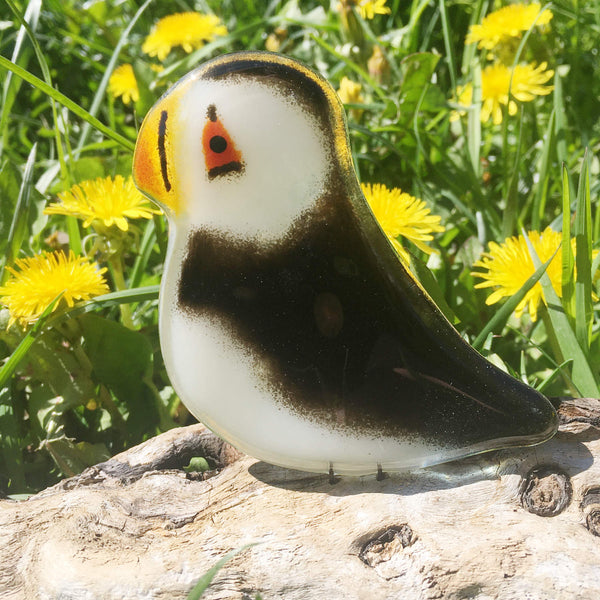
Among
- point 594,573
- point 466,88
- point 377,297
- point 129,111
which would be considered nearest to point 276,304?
point 377,297

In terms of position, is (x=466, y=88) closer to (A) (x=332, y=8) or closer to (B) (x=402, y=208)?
(A) (x=332, y=8)

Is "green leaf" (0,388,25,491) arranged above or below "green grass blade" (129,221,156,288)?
below

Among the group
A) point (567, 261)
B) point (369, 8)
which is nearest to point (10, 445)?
point (567, 261)

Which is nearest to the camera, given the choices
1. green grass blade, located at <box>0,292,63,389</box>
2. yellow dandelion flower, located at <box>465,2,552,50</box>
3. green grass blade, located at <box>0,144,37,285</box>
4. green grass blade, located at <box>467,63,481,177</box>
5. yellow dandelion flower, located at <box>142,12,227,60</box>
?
green grass blade, located at <box>0,292,63,389</box>

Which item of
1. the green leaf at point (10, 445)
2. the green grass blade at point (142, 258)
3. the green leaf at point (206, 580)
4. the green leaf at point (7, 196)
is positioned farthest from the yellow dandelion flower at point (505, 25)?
the green leaf at point (206, 580)

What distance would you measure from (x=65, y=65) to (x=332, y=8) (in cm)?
114

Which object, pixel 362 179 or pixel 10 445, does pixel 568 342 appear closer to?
pixel 362 179

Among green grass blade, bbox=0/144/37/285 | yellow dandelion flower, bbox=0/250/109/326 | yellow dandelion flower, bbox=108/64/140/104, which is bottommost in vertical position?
yellow dandelion flower, bbox=0/250/109/326

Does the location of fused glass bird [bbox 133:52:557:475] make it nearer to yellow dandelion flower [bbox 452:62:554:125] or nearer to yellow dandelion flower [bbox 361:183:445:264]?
yellow dandelion flower [bbox 361:183:445:264]

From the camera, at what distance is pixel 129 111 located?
306 cm

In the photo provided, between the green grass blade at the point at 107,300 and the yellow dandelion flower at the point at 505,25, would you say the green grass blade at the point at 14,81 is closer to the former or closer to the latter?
the green grass blade at the point at 107,300

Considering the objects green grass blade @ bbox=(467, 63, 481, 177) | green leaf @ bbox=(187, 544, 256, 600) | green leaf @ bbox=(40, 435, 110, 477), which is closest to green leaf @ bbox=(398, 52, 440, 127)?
green grass blade @ bbox=(467, 63, 481, 177)

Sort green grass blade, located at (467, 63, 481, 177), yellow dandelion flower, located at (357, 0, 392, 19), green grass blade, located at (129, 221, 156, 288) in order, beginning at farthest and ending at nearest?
yellow dandelion flower, located at (357, 0, 392, 19), green grass blade, located at (467, 63, 481, 177), green grass blade, located at (129, 221, 156, 288)

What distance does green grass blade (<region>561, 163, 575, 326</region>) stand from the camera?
1293mm
